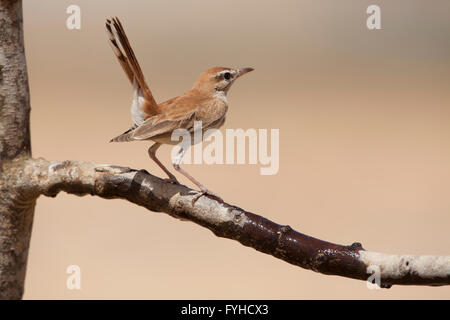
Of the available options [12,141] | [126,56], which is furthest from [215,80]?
[12,141]

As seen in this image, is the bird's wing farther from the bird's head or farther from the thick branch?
Result: the thick branch

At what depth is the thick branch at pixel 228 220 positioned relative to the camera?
212 centimetres

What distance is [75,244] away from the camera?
6.98m

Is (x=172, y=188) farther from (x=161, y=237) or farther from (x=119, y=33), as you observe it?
(x=161, y=237)

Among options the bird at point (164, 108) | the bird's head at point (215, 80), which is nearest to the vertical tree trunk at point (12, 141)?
the bird at point (164, 108)

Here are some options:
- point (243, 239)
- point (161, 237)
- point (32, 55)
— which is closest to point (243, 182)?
point (161, 237)

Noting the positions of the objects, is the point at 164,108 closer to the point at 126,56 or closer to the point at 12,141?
the point at 126,56

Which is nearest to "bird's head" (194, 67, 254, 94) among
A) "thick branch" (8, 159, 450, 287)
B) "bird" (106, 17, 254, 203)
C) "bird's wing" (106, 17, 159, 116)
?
"bird" (106, 17, 254, 203)

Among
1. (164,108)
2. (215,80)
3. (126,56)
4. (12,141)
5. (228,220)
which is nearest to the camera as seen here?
(228,220)

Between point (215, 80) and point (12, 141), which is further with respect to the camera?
point (215, 80)

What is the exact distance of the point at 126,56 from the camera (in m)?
3.09

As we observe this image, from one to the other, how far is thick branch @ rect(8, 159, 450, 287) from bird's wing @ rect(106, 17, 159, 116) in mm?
615

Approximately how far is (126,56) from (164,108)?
0.35 m

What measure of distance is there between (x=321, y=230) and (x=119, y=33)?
462 centimetres
